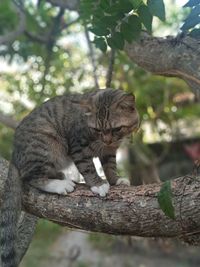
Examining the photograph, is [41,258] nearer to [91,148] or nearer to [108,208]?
[91,148]

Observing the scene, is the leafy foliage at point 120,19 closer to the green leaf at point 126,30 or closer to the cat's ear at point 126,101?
the green leaf at point 126,30

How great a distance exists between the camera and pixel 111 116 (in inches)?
111

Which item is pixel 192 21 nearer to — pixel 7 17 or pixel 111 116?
pixel 111 116

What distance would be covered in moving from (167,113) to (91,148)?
3353 millimetres

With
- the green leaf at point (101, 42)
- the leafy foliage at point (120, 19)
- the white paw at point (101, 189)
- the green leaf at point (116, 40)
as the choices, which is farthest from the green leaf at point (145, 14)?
the white paw at point (101, 189)

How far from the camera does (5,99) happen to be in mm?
5766

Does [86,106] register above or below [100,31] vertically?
below

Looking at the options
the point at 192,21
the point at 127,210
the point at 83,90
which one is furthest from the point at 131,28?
the point at 83,90

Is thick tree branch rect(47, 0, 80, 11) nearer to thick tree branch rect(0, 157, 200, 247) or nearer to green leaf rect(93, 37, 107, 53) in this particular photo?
green leaf rect(93, 37, 107, 53)

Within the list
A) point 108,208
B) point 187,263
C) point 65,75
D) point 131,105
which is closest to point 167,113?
point 65,75

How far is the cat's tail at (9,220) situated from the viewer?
7.63ft

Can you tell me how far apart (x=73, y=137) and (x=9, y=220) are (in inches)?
25.4

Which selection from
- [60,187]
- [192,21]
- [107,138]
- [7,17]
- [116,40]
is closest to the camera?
[192,21]

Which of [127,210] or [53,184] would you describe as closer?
[127,210]
